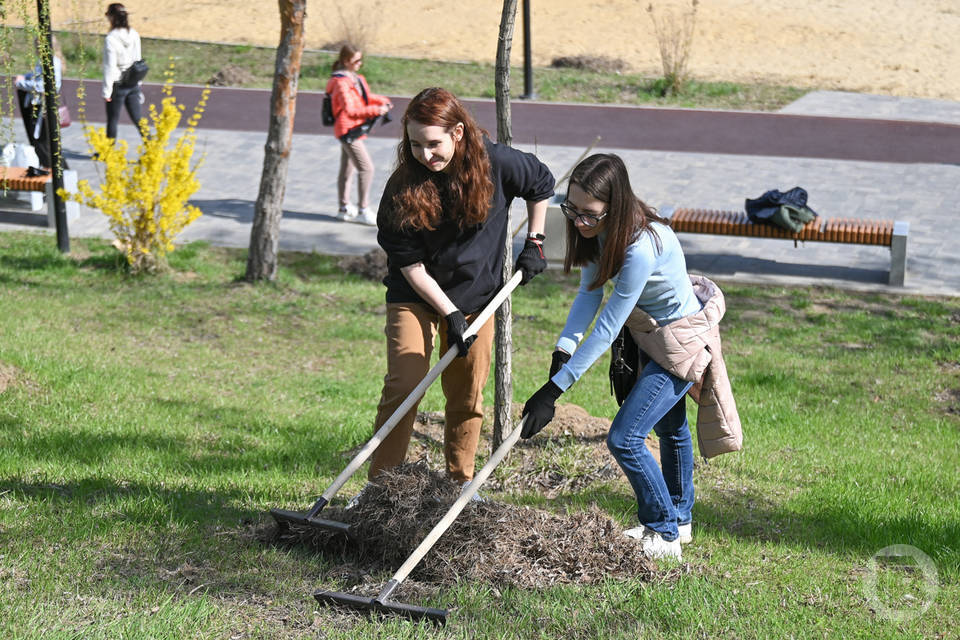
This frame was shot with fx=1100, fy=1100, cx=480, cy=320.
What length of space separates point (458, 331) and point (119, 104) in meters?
10.6

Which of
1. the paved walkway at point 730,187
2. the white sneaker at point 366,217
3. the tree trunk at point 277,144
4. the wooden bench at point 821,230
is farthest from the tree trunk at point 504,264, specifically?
the white sneaker at point 366,217

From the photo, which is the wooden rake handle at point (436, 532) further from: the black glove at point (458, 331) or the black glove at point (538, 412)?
the black glove at point (458, 331)

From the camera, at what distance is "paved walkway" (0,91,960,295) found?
A: 34.4ft

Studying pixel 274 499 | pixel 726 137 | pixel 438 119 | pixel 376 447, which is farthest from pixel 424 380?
pixel 726 137

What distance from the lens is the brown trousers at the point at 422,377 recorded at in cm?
450

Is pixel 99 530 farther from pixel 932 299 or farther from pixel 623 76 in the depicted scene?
pixel 623 76

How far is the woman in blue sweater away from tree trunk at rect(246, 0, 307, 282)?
5.34 metres

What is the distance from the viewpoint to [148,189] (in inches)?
362

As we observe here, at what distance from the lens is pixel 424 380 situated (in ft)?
13.9

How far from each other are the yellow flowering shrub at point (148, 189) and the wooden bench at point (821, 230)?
14.1 ft

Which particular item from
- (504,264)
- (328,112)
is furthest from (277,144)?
(504,264)

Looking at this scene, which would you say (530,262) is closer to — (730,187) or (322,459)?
(322,459)

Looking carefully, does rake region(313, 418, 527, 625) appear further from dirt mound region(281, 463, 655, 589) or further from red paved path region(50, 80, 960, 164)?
red paved path region(50, 80, 960, 164)

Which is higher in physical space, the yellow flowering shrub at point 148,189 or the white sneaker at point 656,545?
the yellow flowering shrub at point 148,189
